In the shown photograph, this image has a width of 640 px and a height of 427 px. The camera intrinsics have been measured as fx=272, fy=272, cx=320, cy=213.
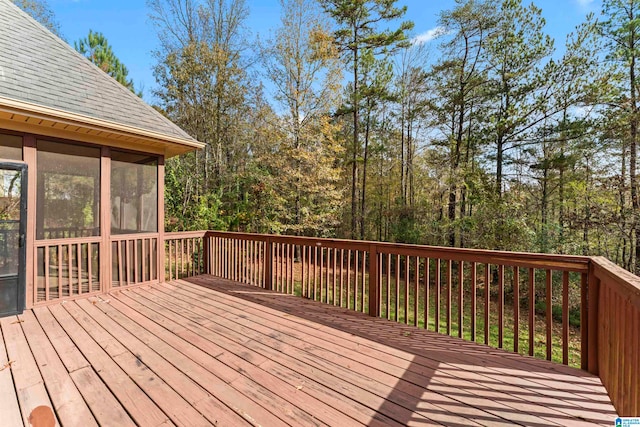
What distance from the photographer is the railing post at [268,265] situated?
4.35m

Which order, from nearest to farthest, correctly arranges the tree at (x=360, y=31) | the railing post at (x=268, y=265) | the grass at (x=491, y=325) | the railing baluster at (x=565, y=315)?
1. the railing baluster at (x=565, y=315)
2. the railing post at (x=268, y=265)
3. the grass at (x=491, y=325)
4. the tree at (x=360, y=31)

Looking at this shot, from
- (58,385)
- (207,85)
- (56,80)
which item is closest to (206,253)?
(56,80)

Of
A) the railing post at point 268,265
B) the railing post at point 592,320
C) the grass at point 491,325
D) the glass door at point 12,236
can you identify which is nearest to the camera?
the railing post at point 592,320

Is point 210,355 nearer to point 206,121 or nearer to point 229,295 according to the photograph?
point 229,295

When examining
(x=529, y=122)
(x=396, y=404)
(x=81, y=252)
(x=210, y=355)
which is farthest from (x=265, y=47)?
(x=396, y=404)

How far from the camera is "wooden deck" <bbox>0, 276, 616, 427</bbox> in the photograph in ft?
5.29

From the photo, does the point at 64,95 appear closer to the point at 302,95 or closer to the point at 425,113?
the point at 302,95

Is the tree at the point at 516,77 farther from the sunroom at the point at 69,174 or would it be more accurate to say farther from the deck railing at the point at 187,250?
the sunroom at the point at 69,174

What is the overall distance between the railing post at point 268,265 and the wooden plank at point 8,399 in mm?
2756

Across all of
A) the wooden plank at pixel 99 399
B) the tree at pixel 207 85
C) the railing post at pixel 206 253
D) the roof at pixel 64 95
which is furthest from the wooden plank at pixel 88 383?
the tree at pixel 207 85

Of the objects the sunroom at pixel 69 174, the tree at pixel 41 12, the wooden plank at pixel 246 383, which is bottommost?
the wooden plank at pixel 246 383

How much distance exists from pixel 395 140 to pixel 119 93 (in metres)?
10.3

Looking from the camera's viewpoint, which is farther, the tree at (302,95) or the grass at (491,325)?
the tree at (302,95)

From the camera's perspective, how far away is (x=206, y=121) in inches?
365
